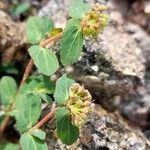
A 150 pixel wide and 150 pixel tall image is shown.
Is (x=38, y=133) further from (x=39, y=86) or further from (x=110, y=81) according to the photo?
(x=110, y=81)

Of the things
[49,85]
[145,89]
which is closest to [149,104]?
[145,89]

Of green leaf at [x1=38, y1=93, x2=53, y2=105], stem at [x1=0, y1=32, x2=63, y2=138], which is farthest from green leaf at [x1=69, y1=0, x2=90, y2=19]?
green leaf at [x1=38, y1=93, x2=53, y2=105]

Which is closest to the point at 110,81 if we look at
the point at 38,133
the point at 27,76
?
the point at 27,76

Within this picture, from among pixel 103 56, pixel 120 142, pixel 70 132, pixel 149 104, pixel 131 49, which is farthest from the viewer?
pixel 149 104

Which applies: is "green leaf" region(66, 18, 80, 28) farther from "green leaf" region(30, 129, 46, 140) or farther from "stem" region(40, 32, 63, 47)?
"green leaf" region(30, 129, 46, 140)

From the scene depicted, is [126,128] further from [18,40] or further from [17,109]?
[18,40]

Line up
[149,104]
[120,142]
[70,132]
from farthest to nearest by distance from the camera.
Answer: [149,104], [120,142], [70,132]
